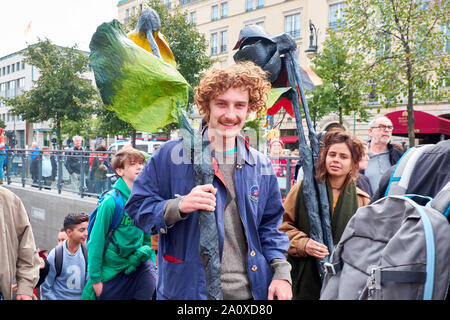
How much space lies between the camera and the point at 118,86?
198cm

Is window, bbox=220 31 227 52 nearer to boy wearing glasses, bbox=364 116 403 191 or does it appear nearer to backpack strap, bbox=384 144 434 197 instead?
boy wearing glasses, bbox=364 116 403 191

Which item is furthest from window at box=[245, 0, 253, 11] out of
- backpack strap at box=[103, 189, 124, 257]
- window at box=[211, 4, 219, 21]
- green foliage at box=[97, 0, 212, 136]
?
backpack strap at box=[103, 189, 124, 257]

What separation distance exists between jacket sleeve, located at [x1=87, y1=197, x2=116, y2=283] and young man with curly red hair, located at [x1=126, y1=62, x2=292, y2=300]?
1.43 meters

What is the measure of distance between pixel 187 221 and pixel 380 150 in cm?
328

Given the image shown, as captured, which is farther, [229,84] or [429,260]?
[229,84]

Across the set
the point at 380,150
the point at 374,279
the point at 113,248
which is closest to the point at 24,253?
the point at 113,248

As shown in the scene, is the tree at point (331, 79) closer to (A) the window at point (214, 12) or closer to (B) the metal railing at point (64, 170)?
(B) the metal railing at point (64, 170)

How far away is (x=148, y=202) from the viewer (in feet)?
6.21

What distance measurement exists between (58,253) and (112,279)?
811 millimetres

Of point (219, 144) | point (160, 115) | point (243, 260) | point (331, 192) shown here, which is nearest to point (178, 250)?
point (243, 260)

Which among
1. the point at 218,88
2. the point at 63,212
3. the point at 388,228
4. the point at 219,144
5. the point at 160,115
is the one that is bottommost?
the point at 63,212

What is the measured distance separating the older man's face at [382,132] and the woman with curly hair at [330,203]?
1691mm

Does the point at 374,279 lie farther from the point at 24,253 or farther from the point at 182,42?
the point at 182,42
